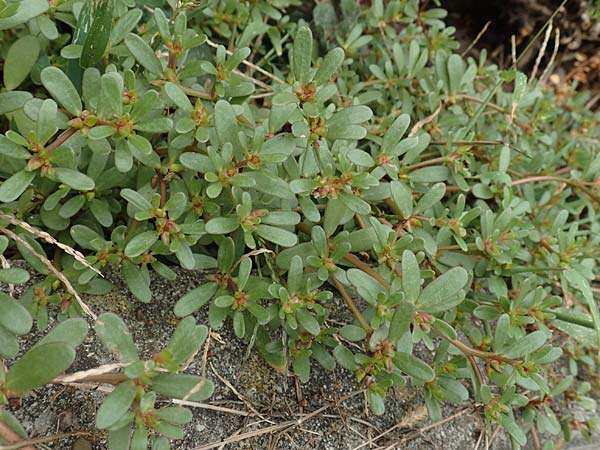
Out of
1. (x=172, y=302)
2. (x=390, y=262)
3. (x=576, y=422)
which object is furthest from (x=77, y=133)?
(x=576, y=422)

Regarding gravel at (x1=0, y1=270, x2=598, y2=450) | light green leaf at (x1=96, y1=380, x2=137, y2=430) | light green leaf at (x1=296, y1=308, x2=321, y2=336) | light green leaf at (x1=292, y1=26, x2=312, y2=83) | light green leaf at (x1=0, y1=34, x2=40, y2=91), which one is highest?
light green leaf at (x1=292, y1=26, x2=312, y2=83)

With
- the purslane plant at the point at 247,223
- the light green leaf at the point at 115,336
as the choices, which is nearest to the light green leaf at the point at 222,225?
the purslane plant at the point at 247,223

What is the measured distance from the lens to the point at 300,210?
1.67 meters

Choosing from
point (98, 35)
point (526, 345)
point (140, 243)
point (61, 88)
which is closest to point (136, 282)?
point (140, 243)

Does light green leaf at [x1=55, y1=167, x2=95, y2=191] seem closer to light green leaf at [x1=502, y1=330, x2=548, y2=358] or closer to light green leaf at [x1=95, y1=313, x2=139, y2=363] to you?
light green leaf at [x1=95, y1=313, x2=139, y2=363]

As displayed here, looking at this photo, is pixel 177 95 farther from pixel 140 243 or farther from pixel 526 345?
pixel 526 345

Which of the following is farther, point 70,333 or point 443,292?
point 443,292

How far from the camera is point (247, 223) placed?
1.47m

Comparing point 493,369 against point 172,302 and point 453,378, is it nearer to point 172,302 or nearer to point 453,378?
point 453,378

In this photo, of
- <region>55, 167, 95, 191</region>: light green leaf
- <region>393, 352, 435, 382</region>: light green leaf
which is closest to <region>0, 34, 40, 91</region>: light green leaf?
<region>55, 167, 95, 191</region>: light green leaf

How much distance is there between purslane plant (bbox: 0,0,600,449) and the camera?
1370 mm

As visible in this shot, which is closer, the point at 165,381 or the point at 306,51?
the point at 165,381

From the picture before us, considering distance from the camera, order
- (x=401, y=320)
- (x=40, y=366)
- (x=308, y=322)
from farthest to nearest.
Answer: (x=308, y=322), (x=401, y=320), (x=40, y=366)

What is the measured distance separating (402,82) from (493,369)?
1.11m
